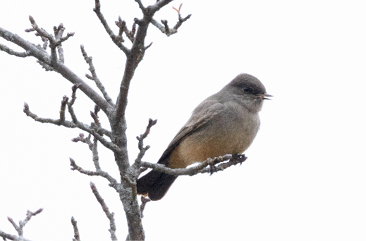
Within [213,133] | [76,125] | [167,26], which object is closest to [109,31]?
[167,26]

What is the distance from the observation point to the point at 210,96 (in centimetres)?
802

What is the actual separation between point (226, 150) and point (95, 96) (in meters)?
2.48

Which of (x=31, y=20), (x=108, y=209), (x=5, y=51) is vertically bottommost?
(x=108, y=209)

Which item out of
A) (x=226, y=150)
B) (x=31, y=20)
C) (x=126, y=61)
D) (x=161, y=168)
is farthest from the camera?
(x=226, y=150)

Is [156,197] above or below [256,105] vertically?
below

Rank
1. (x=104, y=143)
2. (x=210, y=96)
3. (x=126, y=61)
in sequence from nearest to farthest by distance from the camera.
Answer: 1. (x=126, y=61)
2. (x=104, y=143)
3. (x=210, y=96)

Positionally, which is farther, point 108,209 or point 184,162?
point 184,162

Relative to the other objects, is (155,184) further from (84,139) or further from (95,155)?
(95,155)

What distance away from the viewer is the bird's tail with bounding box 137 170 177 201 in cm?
704

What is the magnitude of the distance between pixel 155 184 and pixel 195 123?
1.07m

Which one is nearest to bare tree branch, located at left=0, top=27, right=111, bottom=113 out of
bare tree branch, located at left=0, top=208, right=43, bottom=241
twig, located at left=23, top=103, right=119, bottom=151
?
twig, located at left=23, top=103, right=119, bottom=151

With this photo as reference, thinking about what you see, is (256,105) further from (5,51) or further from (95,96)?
(5,51)

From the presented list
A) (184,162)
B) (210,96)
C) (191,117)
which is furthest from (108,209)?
(210,96)

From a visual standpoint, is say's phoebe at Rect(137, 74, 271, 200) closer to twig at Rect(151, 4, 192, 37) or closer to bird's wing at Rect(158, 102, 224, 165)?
bird's wing at Rect(158, 102, 224, 165)
